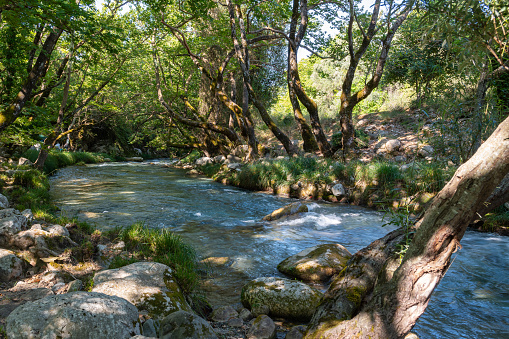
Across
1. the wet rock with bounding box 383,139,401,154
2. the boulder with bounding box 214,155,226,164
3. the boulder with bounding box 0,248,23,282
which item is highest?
the wet rock with bounding box 383,139,401,154

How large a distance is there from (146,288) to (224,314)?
86 centimetres

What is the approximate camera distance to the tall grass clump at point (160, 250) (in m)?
3.78

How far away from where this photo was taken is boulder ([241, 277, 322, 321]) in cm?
330

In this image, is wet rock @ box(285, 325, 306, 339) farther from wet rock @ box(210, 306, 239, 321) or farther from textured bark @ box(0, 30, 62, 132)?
textured bark @ box(0, 30, 62, 132)

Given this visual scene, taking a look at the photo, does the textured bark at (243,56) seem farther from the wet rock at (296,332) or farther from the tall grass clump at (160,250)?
A: the wet rock at (296,332)

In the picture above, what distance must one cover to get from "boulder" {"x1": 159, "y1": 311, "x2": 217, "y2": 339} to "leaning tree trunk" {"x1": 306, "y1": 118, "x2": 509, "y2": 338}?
3.09 ft

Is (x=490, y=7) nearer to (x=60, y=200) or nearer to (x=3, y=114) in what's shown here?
(x=3, y=114)

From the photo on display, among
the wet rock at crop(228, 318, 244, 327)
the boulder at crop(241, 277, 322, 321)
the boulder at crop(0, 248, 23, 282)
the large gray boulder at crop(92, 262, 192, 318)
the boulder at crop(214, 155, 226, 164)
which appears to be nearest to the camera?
the large gray boulder at crop(92, 262, 192, 318)

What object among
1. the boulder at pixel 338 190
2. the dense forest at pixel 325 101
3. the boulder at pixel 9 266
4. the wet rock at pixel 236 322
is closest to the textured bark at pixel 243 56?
the dense forest at pixel 325 101

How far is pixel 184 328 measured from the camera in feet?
7.90

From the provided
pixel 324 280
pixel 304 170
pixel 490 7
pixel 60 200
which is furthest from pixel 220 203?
pixel 490 7

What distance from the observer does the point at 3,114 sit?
241 inches

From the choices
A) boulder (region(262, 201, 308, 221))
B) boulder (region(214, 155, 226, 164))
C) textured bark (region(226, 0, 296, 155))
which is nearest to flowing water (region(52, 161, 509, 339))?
boulder (region(262, 201, 308, 221))

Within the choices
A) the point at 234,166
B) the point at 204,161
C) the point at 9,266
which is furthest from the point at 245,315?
the point at 204,161
